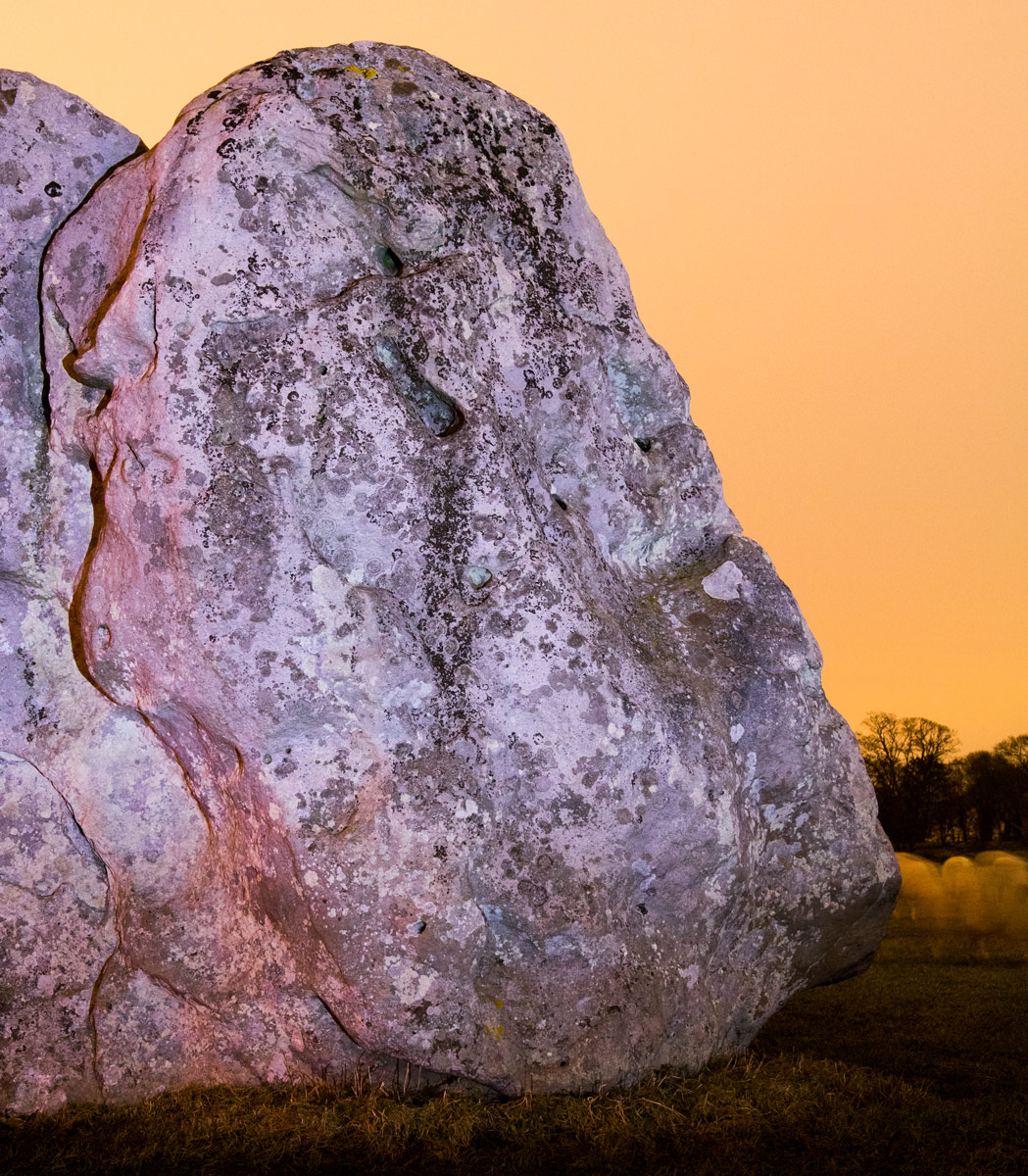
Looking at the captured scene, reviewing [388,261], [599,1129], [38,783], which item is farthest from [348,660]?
[599,1129]

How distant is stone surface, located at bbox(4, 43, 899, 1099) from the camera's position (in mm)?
5199

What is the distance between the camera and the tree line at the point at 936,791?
85.5 ft

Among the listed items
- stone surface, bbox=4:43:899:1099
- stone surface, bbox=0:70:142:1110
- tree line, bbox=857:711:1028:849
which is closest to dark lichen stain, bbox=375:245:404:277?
stone surface, bbox=4:43:899:1099

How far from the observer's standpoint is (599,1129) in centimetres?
491

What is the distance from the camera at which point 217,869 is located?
557cm

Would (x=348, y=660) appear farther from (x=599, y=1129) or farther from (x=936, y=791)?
(x=936, y=791)

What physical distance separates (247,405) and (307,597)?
0.97 metres

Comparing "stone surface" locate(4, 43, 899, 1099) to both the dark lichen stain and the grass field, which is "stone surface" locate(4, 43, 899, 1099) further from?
the grass field

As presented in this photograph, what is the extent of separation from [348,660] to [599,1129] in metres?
2.37

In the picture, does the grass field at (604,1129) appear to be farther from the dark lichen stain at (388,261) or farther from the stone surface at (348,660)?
the dark lichen stain at (388,261)

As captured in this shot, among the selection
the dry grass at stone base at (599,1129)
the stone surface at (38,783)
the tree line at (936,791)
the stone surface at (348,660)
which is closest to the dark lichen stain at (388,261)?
the stone surface at (348,660)

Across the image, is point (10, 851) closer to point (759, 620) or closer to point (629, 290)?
point (759, 620)

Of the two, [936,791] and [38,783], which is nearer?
[38,783]

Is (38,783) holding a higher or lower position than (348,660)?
lower
